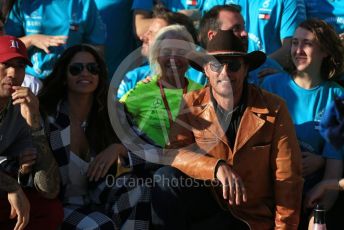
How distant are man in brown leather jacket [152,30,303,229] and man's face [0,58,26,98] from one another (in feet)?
3.58

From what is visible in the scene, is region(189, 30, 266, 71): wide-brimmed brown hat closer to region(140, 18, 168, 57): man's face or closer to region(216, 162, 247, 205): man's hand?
region(216, 162, 247, 205): man's hand

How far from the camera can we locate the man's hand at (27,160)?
211 inches

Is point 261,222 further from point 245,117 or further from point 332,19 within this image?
point 332,19

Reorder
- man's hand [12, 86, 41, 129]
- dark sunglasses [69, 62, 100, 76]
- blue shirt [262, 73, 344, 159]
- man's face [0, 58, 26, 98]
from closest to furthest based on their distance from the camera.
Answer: man's hand [12, 86, 41, 129] < man's face [0, 58, 26, 98] < dark sunglasses [69, 62, 100, 76] < blue shirt [262, 73, 344, 159]

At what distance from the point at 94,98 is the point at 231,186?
1.41 meters

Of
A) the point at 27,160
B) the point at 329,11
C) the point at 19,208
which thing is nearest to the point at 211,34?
the point at 329,11

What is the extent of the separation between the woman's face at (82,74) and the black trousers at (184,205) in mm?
897

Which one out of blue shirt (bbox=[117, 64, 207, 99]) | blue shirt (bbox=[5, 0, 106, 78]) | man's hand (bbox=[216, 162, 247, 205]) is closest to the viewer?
man's hand (bbox=[216, 162, 247, 205])

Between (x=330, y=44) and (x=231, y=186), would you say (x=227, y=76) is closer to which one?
Answer: (x=231, y=186)

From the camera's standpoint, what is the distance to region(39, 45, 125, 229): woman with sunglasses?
575cm

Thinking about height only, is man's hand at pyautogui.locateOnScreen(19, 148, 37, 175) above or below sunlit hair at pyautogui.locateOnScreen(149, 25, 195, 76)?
below

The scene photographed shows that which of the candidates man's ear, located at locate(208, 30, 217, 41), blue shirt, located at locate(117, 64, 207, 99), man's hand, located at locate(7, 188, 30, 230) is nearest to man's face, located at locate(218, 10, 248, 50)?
man's ear, located at locate(208, 30, 217, 41)

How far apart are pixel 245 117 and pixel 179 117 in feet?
1.66

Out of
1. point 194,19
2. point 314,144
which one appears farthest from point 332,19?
point 314,144
